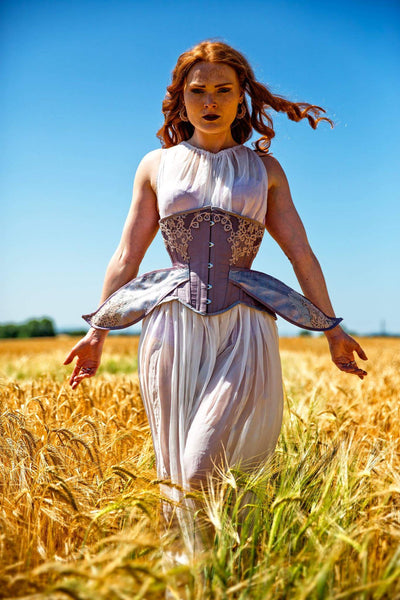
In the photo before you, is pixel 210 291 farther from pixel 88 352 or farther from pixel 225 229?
pixel 88 352

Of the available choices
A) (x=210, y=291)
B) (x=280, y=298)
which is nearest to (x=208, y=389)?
(x=210, y=291)

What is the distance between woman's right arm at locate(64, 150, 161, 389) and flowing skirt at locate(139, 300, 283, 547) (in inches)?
11.7

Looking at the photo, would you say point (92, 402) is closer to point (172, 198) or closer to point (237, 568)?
point (172, 198)

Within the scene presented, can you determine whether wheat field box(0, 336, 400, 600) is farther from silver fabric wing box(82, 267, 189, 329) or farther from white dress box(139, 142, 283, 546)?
silver fabric wing box(82, 267, 189, 329)

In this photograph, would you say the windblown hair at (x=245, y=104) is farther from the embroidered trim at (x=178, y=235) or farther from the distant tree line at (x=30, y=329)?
the distant tree line at (x=30, y=329)

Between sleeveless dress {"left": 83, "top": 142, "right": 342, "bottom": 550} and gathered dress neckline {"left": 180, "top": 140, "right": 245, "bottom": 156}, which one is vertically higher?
gathered dress neckline {"left": 180, "top": 140, "right": 245, "bottom": 156}

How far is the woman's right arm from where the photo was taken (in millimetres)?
2768

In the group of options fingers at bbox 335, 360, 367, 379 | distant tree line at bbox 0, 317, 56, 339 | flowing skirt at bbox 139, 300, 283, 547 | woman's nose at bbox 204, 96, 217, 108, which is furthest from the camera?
distant tree line at bbox 0, 317, 56, 339

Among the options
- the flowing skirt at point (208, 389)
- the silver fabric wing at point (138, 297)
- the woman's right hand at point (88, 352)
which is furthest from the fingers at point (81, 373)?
the flowing skirt at point (208, 389)

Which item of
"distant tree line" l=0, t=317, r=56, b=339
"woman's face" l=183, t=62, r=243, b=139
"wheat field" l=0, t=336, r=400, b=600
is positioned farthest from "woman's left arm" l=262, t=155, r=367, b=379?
"distant tree line" l=0, t=317, r=56, b=339

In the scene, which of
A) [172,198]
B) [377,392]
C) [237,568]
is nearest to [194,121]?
[172,198]

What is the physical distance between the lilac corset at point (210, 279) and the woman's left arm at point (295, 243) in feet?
0.39

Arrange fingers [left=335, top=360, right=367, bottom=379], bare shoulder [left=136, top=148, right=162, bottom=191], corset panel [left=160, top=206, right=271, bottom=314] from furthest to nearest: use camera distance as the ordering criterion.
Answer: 1. fingers [left=335, top=360, right=367, bottom=379]
2. bare shoulder [left=136, top=148, right=162, bottom=191]
3. corset panel [left=160, top=206, right=271, bottom=314]

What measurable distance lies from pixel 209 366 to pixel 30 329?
3979 centimetres
